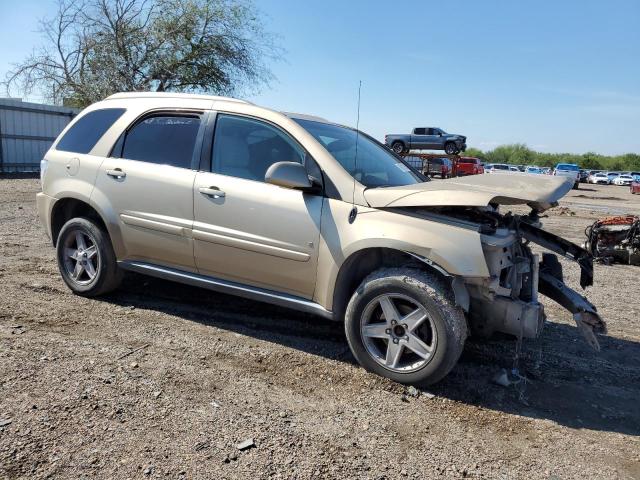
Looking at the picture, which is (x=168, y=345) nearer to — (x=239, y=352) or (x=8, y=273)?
(x=239, y=352)

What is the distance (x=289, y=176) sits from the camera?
144 inches

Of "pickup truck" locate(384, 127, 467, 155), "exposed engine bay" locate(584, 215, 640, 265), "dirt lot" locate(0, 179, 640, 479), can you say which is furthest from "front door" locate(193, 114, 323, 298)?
"pickup truck" locate(384, 127, 467, 155)

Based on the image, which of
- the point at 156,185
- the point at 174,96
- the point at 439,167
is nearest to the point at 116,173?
the point at 156,185

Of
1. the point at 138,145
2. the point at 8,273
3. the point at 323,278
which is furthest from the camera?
the point at 8,273

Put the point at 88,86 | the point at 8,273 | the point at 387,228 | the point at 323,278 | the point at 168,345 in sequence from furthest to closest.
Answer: the point at 88,86
the point at 8,273
the point at 168,345
the point at 323,278
the point at 387,228

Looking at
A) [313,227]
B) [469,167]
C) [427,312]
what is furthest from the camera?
[469,167]

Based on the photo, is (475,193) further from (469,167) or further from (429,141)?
(469,167)

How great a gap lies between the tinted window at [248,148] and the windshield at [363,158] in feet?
0.76

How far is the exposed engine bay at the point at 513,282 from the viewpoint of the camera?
3389 millimetres

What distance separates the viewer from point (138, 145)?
4680 mm

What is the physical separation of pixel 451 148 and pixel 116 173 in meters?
21.1

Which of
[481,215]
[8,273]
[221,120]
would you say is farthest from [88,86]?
[481,215]

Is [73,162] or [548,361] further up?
[73,162]

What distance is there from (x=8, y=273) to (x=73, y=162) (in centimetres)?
179
